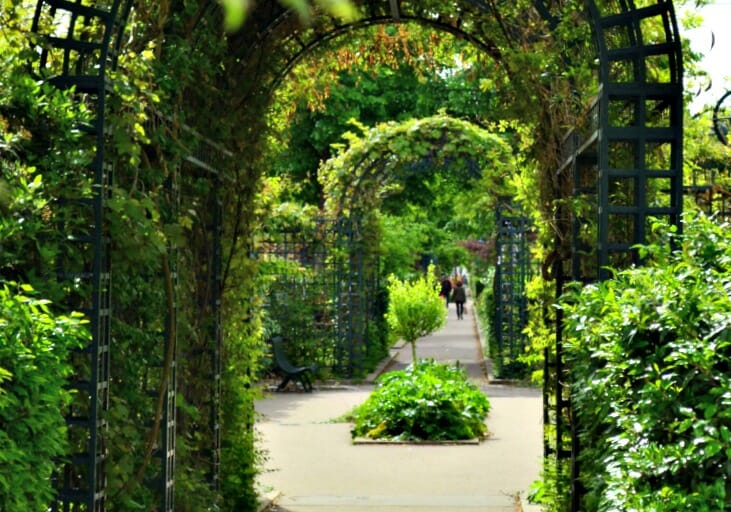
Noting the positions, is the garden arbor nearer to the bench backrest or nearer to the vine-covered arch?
the bench backrest

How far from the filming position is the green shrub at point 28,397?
4074 mm

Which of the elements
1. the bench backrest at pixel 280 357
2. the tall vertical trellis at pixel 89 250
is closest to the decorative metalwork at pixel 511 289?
the bench backrest at pixel 280 357

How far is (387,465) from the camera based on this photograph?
1238 centimetres

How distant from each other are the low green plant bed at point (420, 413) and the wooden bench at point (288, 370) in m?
4.44

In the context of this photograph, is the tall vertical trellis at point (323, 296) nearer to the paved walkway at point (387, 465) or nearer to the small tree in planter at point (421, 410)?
the paved walkway at point (387, 465)

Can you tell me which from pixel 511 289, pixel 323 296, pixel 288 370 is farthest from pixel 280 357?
pixel 511 289

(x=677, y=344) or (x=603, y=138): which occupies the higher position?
(x=603, y=138)

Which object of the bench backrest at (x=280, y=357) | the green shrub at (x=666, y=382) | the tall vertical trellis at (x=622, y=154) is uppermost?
the tall vertical trellis at (x=622, y=154)

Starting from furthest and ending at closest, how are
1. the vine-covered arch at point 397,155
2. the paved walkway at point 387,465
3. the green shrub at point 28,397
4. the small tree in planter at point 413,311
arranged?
the vine-covered arch at point 397,155 → the small tree in planter at point 413,311 → the paved walkway at point 387,465 → the green shrub at point 28,397

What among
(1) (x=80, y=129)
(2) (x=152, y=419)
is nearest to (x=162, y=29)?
(1) (x=80, y=129)

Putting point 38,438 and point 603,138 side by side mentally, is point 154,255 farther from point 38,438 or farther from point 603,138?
point 603,138

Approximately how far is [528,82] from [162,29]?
248 centimetres

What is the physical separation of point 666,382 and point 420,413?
10.3 metres

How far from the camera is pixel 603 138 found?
641 centimetres
